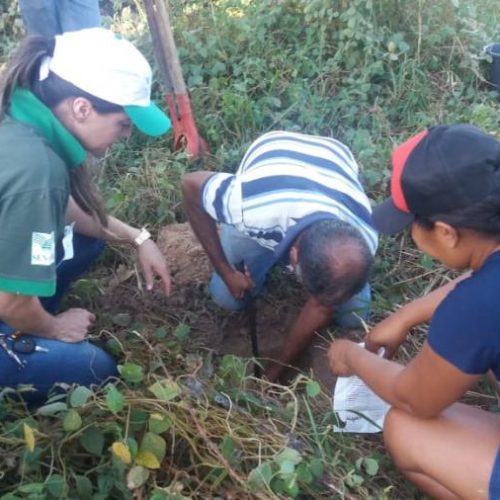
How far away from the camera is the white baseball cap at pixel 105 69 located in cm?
188

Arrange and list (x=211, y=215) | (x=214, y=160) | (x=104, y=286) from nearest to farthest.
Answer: (x=211, y=215) < (x=104, y=286) < (x=214, y=160)

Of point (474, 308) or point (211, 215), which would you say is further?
point (211, 215)

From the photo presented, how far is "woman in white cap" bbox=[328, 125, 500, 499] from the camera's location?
1.53 m

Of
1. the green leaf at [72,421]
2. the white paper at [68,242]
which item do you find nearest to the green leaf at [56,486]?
the green leaf at [72,421]

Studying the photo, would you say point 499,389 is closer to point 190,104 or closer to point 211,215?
point 211,215

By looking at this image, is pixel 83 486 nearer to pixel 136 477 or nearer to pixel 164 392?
pixel 136 477

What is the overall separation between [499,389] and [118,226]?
1.31m

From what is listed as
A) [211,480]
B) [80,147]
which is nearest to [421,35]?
[80,147]

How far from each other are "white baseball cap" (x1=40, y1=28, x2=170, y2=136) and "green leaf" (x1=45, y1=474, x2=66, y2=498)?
3.02 ft

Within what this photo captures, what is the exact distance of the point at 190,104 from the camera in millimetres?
3664

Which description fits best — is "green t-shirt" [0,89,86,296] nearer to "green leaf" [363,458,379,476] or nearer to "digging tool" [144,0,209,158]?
"green leaf" [363,458,379,476]

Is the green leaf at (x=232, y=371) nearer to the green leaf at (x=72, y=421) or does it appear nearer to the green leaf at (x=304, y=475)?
the green leaf at (x=304, y=475)

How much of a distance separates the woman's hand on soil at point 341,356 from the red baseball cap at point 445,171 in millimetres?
542

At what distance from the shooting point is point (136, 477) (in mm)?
1709
